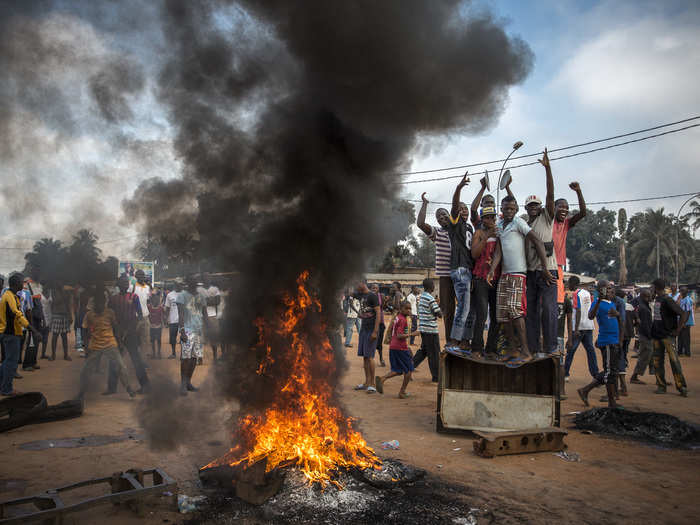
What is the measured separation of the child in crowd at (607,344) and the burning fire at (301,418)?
5.03 meters

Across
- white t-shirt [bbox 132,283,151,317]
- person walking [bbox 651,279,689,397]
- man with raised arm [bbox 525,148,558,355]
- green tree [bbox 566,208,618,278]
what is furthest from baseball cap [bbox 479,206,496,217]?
green tree [bbox 566,208,618,278]

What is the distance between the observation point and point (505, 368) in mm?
7457

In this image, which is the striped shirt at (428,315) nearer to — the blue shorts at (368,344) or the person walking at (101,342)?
the blue shorts at (368,344)

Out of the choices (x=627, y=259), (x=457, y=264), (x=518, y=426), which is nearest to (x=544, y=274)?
(x=457, y=264)

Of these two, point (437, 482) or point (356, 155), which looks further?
point (356, 155)

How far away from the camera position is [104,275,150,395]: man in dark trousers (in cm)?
917

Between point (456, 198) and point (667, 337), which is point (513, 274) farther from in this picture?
point (667, 337)

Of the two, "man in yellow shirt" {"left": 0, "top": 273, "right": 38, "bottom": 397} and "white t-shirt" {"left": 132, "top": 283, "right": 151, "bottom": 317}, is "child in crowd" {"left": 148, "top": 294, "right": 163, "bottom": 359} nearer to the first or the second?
"white t-shirt" {"left": 132, "top": 283, "right": 151, "bottom": 317}

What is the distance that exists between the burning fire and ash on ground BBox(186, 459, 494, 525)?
8.0 inches

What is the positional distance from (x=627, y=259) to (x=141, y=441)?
7909 centimetres

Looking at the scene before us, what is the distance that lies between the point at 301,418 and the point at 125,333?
18.5ft

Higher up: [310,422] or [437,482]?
[310,422]

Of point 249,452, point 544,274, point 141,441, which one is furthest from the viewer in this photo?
point 544,274

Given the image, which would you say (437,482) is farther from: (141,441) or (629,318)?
(629,318)
